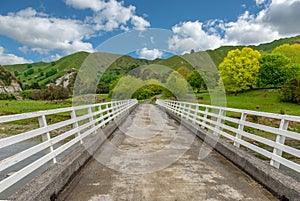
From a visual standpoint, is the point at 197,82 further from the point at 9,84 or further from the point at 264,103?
the point at 9,84

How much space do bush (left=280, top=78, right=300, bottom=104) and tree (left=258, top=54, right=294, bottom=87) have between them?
41.6ft

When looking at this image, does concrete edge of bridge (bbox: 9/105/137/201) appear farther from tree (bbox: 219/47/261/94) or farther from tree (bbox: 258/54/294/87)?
tree (bbox: 258/54/294/87)

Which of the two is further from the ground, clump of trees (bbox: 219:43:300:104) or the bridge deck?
clump of trees (bbox: 219:43:300:104)

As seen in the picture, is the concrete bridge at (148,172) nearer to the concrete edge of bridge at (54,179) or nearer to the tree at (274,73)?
the concrete edge of bridge at (54,179)

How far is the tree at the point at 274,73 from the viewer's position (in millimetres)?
54281

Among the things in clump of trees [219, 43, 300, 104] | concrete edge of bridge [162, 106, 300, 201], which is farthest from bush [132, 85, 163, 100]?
concrete edge of bridge [162, 106, 300, 201]

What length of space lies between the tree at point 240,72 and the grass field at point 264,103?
79.2 inches

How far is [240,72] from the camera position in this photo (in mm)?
51188

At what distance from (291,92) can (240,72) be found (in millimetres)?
12492

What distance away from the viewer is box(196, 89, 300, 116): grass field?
36.2 meters

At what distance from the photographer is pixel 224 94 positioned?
56906mm

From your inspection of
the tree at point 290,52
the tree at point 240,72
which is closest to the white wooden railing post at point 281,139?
the tree at point 240,72

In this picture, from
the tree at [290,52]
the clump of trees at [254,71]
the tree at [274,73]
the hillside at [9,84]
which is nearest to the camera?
the clump of trees at [254,71]

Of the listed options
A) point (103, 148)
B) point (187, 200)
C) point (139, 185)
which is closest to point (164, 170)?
point (139, 185)
